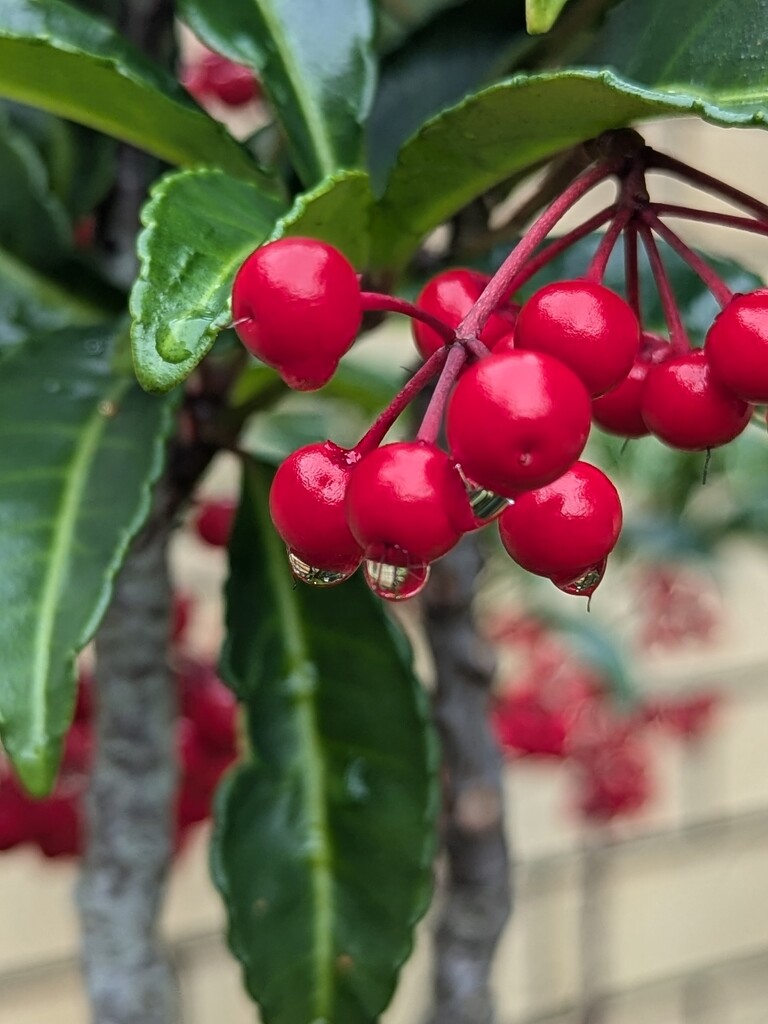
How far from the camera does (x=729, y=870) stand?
209 cm

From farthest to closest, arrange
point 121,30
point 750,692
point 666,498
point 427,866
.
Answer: point 750,692 < point 666,498 < point 121,30 < point 427,866

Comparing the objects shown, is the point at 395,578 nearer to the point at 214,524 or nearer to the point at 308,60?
the point at 308,60

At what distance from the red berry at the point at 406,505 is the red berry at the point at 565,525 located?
0.02 metres

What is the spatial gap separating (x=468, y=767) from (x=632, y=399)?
335mm

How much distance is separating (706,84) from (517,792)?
166 centimetres

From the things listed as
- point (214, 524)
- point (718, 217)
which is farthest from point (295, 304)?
point (214, 524)

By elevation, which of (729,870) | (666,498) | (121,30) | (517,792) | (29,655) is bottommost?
(729,870)

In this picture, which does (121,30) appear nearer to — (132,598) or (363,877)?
(132,598)

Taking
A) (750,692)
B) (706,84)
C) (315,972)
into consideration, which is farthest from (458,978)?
(750,692)

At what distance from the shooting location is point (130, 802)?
58cm

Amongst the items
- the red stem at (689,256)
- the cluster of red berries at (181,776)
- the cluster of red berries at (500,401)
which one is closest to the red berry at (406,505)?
the cluster of red berries at (500,401)

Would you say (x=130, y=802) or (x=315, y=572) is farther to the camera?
(x=130, y=802)

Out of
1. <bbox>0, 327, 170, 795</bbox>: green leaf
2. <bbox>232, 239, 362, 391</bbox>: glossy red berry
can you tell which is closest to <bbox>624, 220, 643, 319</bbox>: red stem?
<bbox>232, 239, 362, 391</bbox>: glossy red berry

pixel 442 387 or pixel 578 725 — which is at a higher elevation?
pixel 442 387
